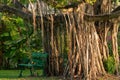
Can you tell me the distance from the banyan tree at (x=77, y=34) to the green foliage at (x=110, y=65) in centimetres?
14

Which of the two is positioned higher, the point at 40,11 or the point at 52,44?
the point at 40,11

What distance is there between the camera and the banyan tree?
555 inches

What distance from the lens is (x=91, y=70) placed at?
46.6ft

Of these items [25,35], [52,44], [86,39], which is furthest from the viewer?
[25,35]

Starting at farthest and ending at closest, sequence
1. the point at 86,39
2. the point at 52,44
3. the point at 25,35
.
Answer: the point at 25,35 → the point at 52,44 → the point at 86,39

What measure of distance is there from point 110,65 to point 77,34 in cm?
211

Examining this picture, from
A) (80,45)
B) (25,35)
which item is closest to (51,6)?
(80,45)

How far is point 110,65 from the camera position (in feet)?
50.7

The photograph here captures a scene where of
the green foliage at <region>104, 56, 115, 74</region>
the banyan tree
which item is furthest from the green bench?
the green foliage at <region>104, 56, 115, 74</region>

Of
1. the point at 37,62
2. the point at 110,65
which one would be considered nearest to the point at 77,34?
the point at 110,65

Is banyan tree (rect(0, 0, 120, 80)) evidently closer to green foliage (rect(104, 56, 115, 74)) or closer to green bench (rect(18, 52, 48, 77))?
green foliage (rect(104, 56, 115, 74))

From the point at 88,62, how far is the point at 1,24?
8527 millimetres

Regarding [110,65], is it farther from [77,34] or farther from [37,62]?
[37,62]

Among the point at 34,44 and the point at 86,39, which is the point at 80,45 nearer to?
the point at 86,39
